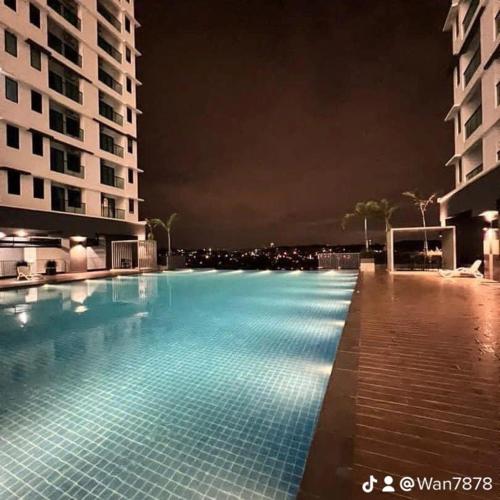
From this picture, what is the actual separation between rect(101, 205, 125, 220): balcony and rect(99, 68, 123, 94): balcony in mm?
9181

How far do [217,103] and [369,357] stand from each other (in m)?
21.9

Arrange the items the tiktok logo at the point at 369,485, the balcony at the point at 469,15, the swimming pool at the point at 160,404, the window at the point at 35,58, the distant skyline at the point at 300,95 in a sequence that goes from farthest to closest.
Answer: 1. the distant skyline at the point at 300,95
2. the window at the point at 35,58
3. the balcony at the point at 469,15
4. the swimming pool at the point at 160,404
5. the tiktok logo at the point at 369,485

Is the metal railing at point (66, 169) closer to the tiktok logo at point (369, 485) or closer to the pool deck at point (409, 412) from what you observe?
the pool deck at point (409, 412)

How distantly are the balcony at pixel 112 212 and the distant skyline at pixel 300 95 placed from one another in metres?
4.69

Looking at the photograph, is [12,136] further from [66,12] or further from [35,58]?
[66,12]

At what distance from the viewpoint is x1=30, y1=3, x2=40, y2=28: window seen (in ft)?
54.5

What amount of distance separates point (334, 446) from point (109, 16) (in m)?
30.7

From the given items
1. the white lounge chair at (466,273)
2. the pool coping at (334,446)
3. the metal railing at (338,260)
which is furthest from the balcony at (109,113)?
the pool coping at (334,446)

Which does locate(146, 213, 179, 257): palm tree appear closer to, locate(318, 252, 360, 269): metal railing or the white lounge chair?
locate(318, 252, 360, 269): metal railing

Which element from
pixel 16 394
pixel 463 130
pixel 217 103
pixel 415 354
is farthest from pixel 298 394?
pixel 217 103

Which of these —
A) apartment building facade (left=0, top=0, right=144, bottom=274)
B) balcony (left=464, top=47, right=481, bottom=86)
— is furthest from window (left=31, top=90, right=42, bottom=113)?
balcony (left=464, top=47, right=481, bottom=86)

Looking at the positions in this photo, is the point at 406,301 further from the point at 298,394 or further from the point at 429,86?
the point at 429,86

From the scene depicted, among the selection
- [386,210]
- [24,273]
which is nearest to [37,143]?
[24,273]

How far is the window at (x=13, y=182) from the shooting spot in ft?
50.0
